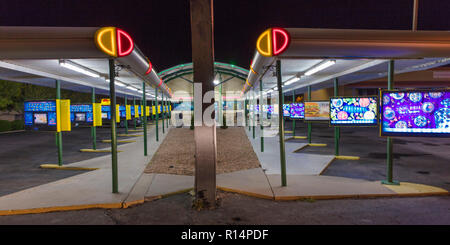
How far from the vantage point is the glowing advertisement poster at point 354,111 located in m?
8.35

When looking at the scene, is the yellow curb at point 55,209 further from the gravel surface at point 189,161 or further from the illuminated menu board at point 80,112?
the illuminated menu board at point 80,112

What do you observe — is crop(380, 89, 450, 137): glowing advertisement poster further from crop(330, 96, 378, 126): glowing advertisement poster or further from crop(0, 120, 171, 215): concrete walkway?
crop(0, 120, 171, 215): concrete walkway

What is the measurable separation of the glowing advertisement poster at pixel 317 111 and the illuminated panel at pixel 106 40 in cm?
953

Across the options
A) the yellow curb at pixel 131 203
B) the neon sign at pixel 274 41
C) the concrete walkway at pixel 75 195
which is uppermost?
the neon sign at pixel 274 41

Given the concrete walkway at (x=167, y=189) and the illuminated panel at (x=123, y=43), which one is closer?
the illuminated panel at (x=123, y=43)

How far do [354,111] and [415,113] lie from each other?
2670mm

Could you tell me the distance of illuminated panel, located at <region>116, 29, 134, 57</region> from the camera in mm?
5076

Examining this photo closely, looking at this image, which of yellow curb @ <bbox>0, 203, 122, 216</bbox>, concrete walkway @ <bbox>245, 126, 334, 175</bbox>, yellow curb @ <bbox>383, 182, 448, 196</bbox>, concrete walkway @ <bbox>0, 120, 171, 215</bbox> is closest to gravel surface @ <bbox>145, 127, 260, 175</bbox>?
concrete walkway @ <bbox>245, 126, 334, 175</bbox>

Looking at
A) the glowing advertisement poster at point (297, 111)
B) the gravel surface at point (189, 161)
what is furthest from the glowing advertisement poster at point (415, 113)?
the glowing advertisement poster at point (297, 111)

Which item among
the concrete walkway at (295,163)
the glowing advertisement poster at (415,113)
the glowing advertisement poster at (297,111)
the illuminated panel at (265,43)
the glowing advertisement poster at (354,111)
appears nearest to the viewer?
the illuminated panel at (265,43)

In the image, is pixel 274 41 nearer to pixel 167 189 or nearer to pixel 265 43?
pixel 265 43

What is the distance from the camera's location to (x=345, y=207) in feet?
16.2
